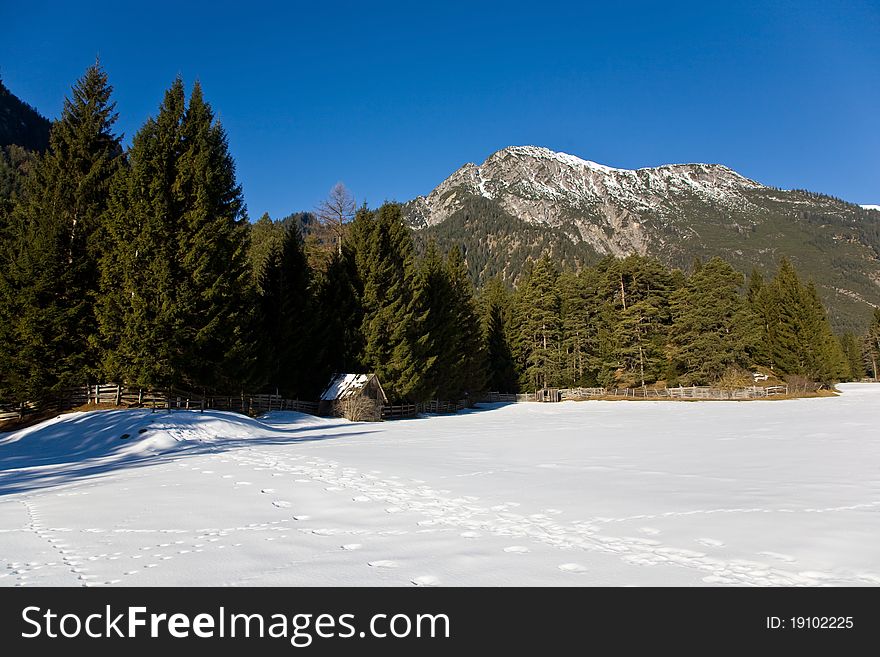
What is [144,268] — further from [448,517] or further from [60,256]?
[448,517]

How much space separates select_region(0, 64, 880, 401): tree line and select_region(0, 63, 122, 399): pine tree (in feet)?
0.25

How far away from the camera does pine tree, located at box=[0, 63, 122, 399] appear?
23.8 meters

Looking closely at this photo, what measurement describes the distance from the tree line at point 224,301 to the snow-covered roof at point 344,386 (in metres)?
1.20

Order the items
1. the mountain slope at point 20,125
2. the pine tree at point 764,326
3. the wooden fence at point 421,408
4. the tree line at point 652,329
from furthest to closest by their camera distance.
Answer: the mountain slope at point 20,125
the pine tree at point 764,326
the tree line at point 652,329
the wooden fence at point 421,408

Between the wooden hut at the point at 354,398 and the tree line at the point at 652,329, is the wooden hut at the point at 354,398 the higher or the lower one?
the lower one

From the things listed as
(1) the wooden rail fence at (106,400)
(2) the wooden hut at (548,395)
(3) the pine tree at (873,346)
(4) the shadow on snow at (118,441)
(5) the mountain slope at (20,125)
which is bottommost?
(2) the wooden hut at (548,395)

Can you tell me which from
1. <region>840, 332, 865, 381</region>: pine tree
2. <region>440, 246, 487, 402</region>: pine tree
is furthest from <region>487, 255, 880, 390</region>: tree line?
<region>840, 332, 865, 381</region>: pine tree

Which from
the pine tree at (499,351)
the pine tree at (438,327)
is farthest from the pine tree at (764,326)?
the pine tree at (438,327)

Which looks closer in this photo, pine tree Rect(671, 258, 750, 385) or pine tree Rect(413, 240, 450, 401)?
pine tree Rect(413, 240, 450, 401)

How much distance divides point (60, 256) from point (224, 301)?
831 centimetres

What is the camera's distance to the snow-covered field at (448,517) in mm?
4711

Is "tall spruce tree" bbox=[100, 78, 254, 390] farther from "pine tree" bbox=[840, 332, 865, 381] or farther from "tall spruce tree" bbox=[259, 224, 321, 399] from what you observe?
"pine tree" bbox=[840, 332, 865, 381]

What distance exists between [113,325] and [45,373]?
12.2 feet

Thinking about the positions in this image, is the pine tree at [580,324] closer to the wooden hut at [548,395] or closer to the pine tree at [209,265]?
the wooden hut at [548,395]
